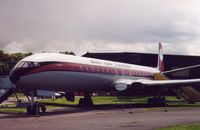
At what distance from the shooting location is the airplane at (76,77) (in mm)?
24484

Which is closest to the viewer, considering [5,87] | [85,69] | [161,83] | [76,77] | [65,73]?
[65,73]

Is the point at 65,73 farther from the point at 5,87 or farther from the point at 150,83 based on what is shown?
the point at 150,83

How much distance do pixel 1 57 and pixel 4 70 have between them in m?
6.84

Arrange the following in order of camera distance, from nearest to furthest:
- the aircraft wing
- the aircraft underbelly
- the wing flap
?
the aircraft underbelly
the aircraft wing
the wing flap

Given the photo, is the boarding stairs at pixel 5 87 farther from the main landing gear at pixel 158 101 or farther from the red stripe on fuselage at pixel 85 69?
the main landing gear at pixel 158 101

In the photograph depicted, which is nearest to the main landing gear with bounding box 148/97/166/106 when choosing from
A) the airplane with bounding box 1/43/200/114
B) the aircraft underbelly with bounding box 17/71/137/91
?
the airplane with bounding box 1/43/200/114

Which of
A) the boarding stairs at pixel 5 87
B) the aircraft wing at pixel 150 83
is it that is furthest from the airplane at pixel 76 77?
the boarding stairs at pixel 5 87

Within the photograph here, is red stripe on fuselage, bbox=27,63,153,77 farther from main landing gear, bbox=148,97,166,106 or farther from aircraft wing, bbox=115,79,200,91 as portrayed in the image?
main landing gear, bbox=148,97,166,106

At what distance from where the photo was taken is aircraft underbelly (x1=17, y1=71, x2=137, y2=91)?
80.0 ft

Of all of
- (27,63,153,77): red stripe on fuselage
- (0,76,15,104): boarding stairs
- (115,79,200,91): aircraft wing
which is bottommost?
(0,76,15,104): boarding stairs

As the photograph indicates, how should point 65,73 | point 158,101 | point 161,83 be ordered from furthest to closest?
1. point 158,101
2. point 161,83
3. point 65,73

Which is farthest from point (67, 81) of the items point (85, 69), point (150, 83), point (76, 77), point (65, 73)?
point (150, 83)

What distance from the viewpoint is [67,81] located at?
87.4 ft

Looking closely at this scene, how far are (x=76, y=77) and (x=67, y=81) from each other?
109cm
